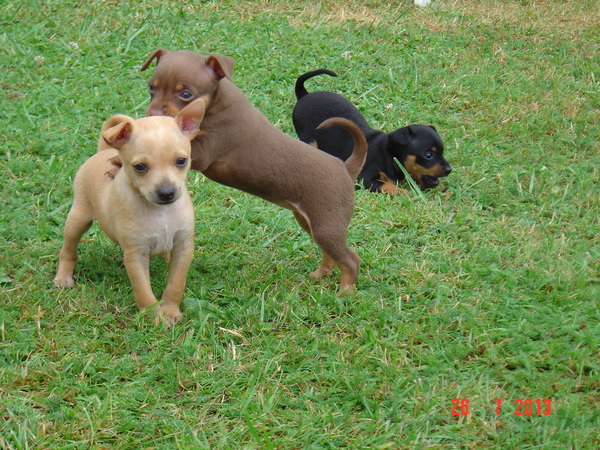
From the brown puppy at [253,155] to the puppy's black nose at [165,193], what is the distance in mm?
406

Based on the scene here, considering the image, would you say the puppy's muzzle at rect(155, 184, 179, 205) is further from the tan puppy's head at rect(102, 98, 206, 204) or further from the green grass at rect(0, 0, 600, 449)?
the green grass at rect(0, 0, 600, 449)

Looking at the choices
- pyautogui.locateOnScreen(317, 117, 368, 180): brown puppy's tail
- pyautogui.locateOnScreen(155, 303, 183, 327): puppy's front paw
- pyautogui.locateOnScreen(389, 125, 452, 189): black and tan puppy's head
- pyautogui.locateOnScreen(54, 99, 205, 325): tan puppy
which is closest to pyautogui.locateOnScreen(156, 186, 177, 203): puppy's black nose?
pyautogui.locateOnScreen(54, 99, 205, 325): tan puppy

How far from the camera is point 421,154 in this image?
20.1 ft

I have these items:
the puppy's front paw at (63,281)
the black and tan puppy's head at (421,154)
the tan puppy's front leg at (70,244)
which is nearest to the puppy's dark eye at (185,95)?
the tan puppy's front leg at (70,244)

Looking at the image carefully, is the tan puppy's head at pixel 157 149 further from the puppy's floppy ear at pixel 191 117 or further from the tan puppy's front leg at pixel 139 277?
the tan puppy's front leg at pixel 139 277

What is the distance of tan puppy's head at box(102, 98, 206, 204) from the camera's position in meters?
3.68

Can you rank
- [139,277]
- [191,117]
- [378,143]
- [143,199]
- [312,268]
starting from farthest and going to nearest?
[378,143] → [312,268] → [139,277] → [143,199] → [191,117]

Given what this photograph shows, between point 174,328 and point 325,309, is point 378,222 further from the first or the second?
point 174,328

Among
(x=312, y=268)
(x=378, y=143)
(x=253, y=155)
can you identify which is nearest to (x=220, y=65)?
(x=253, y=155)

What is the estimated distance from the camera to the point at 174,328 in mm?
4070

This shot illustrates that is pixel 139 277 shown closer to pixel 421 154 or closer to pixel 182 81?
pixel 182 81

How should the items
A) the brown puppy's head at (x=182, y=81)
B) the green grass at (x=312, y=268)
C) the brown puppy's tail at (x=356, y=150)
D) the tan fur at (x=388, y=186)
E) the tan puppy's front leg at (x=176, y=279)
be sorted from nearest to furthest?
1. the green grass at (x=312, y=268)
2. the brown puppy's head at (x=182, y=81)
3. the tan puppy's front leg at (x=176, y=279)
4. the brown puppy's tail at (x=356, y=150)
5. the tan fur at (x=388, y=186)

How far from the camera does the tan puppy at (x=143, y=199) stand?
369 centimetres
